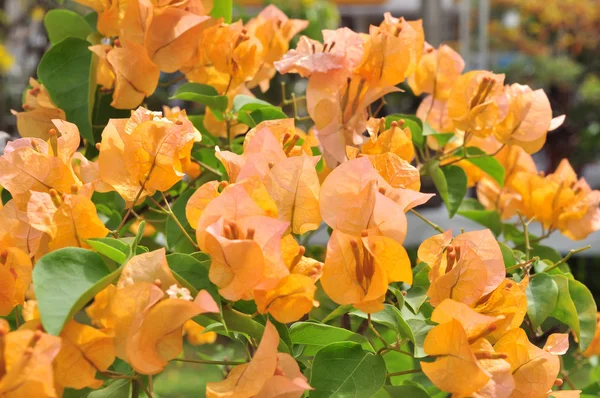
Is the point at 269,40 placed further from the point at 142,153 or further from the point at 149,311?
the point at 149,311

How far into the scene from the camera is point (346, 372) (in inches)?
17.3

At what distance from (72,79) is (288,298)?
1.11 feet

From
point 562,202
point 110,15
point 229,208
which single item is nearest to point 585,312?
point 562,202

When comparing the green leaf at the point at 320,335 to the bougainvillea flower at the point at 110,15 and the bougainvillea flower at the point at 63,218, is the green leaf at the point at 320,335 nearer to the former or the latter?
the bougainvillea flower at the point at 63,218

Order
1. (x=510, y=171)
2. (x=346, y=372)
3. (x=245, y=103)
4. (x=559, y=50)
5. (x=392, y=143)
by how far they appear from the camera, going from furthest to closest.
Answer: (x=559, y=50) → (x=510, y=171) → (x=245, y=103) → (x=392, y=143) → (x=346, y=372)

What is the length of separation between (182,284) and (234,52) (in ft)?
0.94

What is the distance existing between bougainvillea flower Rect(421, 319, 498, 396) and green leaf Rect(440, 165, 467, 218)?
0.27 m

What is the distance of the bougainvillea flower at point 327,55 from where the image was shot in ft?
1.88

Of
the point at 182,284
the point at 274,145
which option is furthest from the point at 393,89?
the point at 182,284

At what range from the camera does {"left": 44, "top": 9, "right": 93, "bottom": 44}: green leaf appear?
0.71 m

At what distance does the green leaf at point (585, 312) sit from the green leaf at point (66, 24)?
0.49 meters

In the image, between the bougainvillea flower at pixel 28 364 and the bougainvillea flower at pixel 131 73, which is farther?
the bougainvillea flower at pixel 131 73

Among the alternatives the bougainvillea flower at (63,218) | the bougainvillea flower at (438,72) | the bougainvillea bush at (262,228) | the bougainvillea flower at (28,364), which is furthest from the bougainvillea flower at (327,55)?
the bougainvillea flower at (28,364)

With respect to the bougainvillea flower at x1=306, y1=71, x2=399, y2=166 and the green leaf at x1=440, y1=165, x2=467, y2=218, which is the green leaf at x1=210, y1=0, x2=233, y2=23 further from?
the green leaf at x1=440, y1=165, x2=467, y2=218
